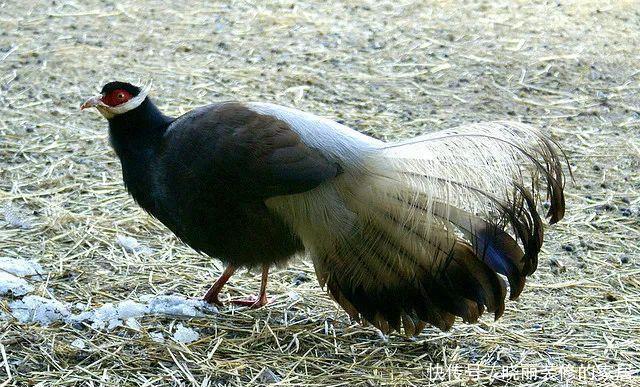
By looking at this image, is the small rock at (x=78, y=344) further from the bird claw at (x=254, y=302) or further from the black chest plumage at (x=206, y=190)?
the bird claw at (x=254, y=302)

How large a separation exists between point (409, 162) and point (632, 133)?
336cm

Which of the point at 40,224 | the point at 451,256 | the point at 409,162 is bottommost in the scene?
the point at 40,224

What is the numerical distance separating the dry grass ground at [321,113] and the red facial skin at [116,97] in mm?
890

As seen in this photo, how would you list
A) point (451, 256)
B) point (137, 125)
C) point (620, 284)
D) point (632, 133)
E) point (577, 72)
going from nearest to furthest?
1. point (451, 256)
2. point (137, 125)
3. point (620, 284)
4. point (632, 133)
5. point (577, 72)

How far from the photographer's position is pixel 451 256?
383 centimetres

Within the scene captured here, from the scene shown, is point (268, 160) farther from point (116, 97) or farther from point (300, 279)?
point (300, 279)

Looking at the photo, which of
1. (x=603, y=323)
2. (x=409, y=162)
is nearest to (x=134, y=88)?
(x=409, y=162)

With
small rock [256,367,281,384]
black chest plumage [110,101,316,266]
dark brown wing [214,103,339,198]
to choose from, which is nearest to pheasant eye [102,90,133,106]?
black chest plumage [110,101,316,266]

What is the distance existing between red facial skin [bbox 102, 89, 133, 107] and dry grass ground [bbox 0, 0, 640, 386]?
2.92 feet

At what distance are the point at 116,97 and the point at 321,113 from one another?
2620mm

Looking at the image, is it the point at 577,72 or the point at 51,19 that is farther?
the point at 51,19

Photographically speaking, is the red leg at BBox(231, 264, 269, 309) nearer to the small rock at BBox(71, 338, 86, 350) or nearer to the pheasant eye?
the small rock at BBox(71, 338, 86, 350)

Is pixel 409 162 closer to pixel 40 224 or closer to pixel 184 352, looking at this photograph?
pixel 184 352

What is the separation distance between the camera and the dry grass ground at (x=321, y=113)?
397cm
